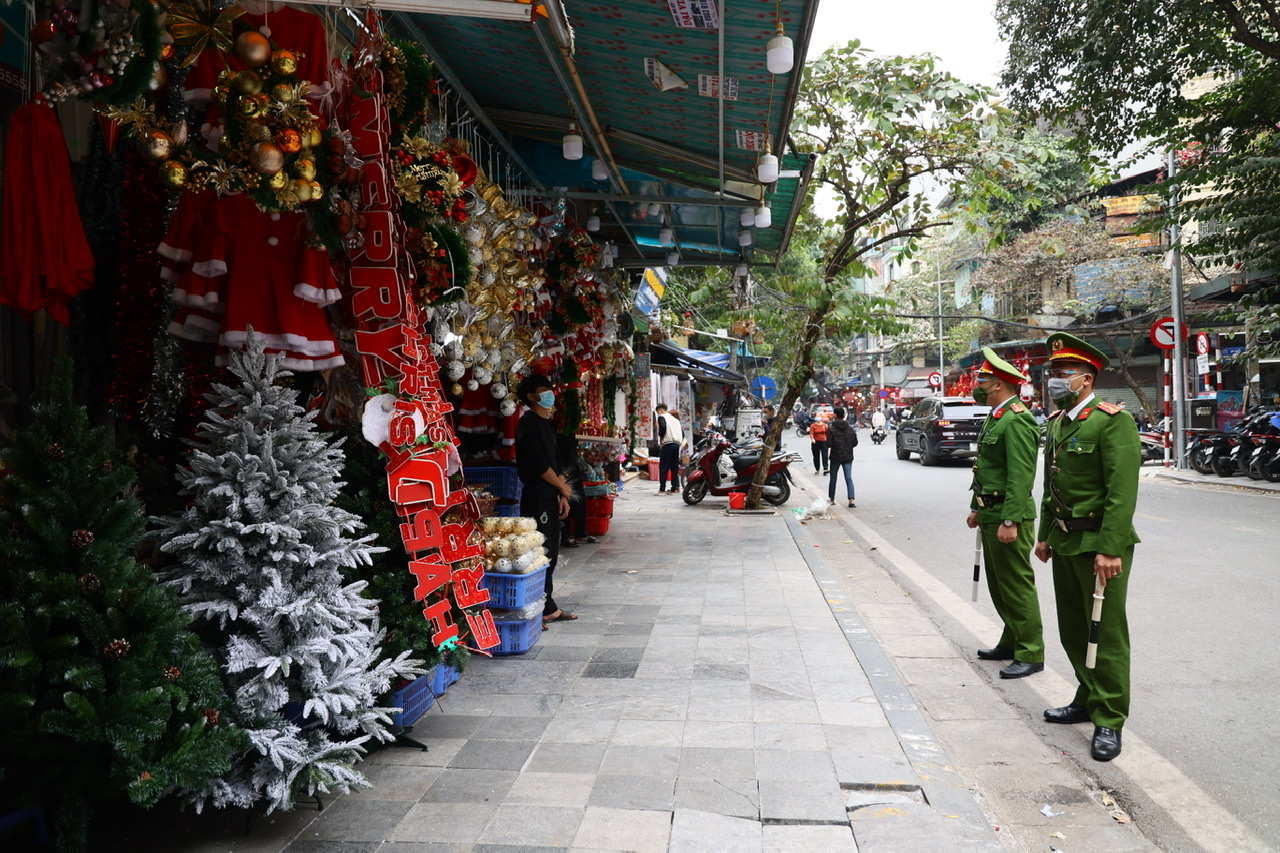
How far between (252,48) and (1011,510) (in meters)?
4.55

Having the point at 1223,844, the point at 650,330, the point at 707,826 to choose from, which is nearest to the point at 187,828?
the point at 707,826

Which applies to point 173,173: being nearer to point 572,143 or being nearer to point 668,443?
point 572,143

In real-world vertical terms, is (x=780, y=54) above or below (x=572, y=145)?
below

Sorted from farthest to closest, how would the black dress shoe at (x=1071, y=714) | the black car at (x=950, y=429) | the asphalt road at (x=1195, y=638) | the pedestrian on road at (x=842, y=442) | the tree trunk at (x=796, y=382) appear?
the black car at (x=950, y=429) → the pedestrian on road at (x=842, y=442) → the tree trunk at (x=796, y=382) → the black dress shoe at (x=1071, y=714) → the asphalt road at (x=1195, y=638)

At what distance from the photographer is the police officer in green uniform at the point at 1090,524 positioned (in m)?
4.03

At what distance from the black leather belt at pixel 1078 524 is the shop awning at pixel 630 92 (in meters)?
3.01

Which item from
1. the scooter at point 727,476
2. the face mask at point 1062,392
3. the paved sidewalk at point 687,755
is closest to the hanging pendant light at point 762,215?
the paved sidewalk at point 687,755

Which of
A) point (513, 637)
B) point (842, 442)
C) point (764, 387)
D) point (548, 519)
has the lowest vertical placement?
point (513, 637)

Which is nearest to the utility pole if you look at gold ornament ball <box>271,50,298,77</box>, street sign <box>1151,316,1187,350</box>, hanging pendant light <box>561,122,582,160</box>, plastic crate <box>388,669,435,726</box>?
street sign <box>1151,316,1187,350</box>

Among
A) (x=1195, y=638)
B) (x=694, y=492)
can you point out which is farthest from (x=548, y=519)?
(x=694, y=492)

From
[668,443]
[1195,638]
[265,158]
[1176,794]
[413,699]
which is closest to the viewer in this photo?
[265,158]

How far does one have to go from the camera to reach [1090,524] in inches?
165

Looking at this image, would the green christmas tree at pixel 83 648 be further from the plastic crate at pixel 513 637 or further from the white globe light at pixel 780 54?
the white globe light at pixel 780 54

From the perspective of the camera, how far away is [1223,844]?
3242mm
